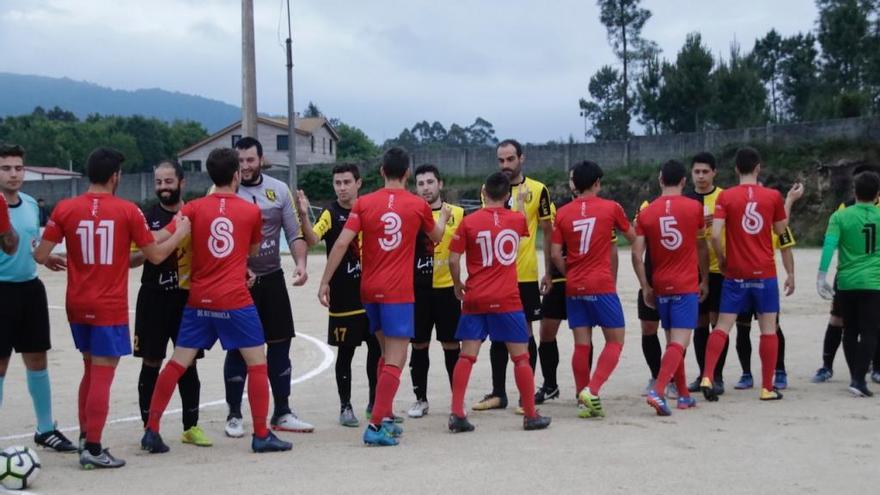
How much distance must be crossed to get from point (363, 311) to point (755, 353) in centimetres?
694

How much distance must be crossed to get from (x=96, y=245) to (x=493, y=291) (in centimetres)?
324

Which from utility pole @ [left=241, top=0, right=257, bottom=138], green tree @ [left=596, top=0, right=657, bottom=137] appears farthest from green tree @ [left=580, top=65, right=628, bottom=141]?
utility pole @ [left=241, top=0, right=257, bottom=138]

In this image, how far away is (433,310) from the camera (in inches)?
366

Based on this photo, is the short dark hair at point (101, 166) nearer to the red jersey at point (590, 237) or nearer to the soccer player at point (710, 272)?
the red jersey at point (590, 237)

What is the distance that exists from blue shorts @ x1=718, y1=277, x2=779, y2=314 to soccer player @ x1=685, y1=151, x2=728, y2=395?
0.42 m

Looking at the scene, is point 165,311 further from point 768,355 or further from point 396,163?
point 768,355

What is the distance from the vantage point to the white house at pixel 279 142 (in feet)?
260

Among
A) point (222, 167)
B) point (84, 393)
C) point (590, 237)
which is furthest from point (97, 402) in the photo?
point (590, 237)

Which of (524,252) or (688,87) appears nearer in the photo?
(524,252)

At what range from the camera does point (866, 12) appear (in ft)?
194

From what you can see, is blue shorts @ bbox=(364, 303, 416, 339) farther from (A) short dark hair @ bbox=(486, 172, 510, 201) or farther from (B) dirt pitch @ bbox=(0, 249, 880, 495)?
(A) short dark hair @ bbox=(486, 172, 510, 201)

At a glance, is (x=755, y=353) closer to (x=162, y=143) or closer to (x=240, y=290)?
(x=240, y=290)

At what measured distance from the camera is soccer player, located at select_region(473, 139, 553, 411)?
9.25 meters

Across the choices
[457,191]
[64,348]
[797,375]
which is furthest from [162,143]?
[797,375]
